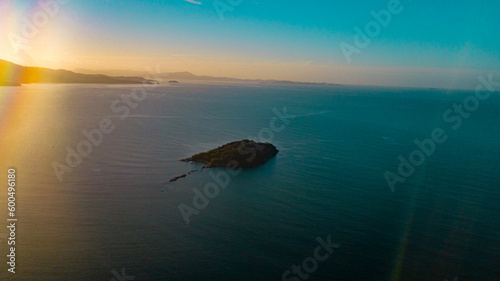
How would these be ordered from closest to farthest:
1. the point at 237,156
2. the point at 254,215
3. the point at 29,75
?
the point at 254,215, the point at 237,156, the point at 29,75

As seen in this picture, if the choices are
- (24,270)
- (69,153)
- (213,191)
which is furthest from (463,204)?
(69,153)

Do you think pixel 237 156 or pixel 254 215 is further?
pixel 237 156

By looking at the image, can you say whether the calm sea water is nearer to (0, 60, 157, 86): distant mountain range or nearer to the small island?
the small island

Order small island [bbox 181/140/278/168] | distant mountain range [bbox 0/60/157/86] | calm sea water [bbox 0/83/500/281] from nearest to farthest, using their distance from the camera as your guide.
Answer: calm sea water [bbox 0/83/500/281]
small island [bbox 181/140/278/168]
distant mountain range [bbox 0/60/157/86]

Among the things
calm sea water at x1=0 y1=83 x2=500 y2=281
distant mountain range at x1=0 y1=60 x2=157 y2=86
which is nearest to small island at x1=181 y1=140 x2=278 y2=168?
calm sea water at x1=0 y1=83 x2=500 y2=281

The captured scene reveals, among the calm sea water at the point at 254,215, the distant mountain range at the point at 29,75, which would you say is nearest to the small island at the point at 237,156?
the calm sea water at the point at 254,215

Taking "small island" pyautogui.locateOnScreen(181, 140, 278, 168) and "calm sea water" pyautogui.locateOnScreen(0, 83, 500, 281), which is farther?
"small island" pyautogui.locateOnScreen(181, 140, 278, 168)

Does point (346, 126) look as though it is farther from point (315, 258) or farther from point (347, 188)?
point (315, 258)

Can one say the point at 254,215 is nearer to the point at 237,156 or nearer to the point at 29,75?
the point at 237,156

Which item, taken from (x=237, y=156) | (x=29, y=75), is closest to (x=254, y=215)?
(x=237, y=156)
